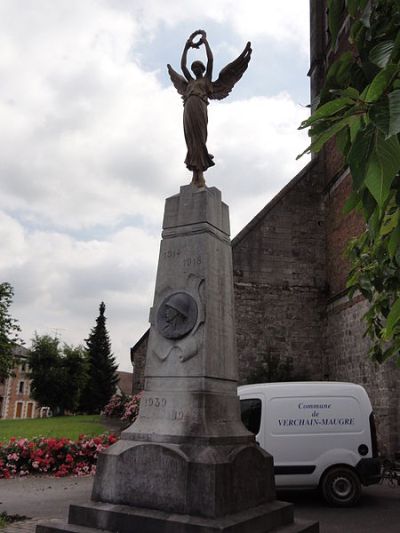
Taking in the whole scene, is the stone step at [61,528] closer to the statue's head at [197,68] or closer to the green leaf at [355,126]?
the green leaf at [355,126]

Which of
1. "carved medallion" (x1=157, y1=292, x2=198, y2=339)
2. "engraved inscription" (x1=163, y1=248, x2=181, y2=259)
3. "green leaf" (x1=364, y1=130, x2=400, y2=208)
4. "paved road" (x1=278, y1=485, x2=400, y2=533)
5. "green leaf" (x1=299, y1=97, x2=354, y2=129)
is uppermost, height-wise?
"engraved inscription" (x1=163, y1=248, x2=181, y2=259)

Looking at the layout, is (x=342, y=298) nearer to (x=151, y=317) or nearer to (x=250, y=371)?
(x=250, y=371)

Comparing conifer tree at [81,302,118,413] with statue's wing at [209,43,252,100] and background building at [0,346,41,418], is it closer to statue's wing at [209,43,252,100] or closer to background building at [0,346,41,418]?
background building at [0,346,41,418]

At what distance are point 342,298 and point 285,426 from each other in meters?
9.07

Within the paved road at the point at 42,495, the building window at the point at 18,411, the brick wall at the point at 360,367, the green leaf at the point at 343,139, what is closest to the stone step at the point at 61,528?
the paved road at the point at 42,495

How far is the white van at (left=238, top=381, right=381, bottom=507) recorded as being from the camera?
803 centimetres

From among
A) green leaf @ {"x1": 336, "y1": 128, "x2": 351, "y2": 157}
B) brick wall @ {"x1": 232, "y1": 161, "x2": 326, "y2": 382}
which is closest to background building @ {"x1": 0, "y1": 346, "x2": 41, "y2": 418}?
brick wall @ {"x1": 232, "y1": 161, "x2": 326, "y2": 382}

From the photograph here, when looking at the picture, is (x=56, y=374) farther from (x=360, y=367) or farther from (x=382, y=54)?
(x=382, y=54)

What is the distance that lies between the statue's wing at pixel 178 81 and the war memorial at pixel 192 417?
13 cm

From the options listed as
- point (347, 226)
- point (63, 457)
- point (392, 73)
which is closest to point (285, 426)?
point (63, 457)

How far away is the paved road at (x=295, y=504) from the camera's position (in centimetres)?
636

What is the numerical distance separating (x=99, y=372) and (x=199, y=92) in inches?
1896

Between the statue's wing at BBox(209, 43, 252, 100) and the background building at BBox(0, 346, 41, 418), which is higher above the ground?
the statue's wing at BBox(209, 43, 252, 100)

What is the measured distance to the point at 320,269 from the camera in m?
18.3
